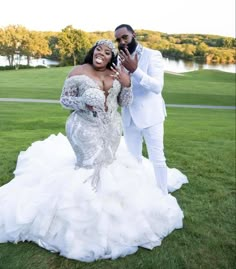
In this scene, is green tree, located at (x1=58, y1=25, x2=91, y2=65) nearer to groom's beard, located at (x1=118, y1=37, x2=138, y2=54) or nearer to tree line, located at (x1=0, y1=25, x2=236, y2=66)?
tree line, located at (x1=0, y1=25, x2=236, y2=66)

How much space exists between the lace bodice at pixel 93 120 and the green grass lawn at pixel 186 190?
35.7 inches

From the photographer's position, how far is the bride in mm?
3449

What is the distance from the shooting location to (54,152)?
4.92m

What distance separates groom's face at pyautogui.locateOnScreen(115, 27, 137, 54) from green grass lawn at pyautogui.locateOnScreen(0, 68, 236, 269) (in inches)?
83.4

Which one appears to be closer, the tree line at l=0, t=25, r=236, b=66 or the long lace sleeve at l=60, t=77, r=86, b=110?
the long lace sleeve at l=60, t=77, r=86, b=110

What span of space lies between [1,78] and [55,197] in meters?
6.14

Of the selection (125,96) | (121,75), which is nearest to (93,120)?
(125,96)

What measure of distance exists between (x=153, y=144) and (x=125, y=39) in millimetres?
1291

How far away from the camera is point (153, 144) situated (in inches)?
168

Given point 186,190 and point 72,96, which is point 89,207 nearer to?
point 72,96

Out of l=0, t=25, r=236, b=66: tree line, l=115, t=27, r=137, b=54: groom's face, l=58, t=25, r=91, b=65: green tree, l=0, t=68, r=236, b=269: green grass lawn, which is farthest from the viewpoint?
l=58, t=25, r=91, b=65: green tree

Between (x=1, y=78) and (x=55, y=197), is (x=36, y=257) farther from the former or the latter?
(x=1, y=78)

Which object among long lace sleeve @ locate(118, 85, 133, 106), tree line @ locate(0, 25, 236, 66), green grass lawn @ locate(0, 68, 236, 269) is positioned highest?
tree line @ locate(0, 25, 236, 66)

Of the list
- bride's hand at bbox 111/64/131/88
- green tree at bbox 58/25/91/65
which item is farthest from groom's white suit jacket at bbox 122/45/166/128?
green tree at bbox 58/25/91/65
